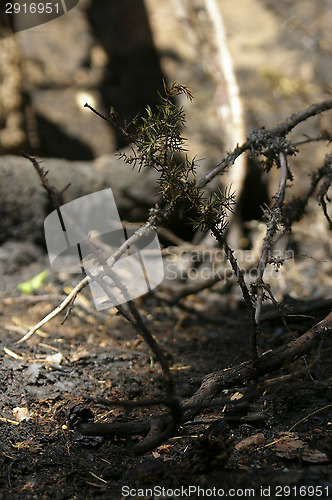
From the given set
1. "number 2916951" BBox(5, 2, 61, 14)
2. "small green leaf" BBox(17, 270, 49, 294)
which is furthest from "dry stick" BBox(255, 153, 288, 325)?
"number 2916951" BBox(5, 2, 61, 14)

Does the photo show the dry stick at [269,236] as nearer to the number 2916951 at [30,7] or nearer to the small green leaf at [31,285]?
the small green leaf at [31,285]

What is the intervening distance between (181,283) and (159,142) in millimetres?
2233

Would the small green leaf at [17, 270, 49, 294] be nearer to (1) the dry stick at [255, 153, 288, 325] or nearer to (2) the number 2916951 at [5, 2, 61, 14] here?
(1) the dry stick at [255, 153, 288, 325]

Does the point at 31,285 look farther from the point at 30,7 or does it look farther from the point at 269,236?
the point at 30,7

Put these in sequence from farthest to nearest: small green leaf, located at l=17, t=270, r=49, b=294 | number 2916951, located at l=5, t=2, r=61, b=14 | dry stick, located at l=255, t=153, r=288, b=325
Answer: number 2916951, located at l=5, t=2, r=61, b=14, small green leaf, located at l=17, t=270, r=49, b=294, dry stick, located at l=255, t=153, r=288, b=325

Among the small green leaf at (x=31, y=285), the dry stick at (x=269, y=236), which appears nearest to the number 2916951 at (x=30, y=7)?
the small green leaf at (x=31, y=285)

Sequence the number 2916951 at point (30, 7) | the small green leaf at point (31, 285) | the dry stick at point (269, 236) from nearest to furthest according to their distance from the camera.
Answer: the dry stick at point (269, 236), the small green leaf at point (31, 285), the number 2916951 at point (30, 7)

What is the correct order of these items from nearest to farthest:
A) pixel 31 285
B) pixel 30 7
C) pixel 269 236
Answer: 1. pixel 269 236
2. pixel 31 285
3. pixel 30 7

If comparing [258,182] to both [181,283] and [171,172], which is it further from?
[171,172]

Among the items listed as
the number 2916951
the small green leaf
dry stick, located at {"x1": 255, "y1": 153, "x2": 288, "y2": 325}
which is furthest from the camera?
the number 2916951

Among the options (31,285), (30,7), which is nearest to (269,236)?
(31,285)

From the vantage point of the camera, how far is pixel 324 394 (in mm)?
1822

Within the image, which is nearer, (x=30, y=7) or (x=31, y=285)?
(x=31, y=285)

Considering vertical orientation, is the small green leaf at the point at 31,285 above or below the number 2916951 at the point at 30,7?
below
